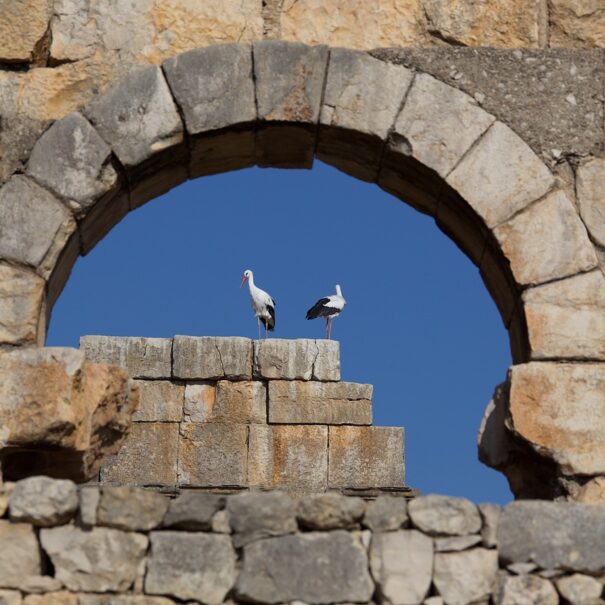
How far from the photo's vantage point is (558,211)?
273 inches

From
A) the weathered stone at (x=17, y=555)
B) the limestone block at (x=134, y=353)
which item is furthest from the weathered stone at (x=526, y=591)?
the limestone block at (x=134, y=353)

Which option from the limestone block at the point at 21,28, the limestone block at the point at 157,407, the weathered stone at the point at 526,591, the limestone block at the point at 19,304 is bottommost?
the weathered stone at the point at 526,591

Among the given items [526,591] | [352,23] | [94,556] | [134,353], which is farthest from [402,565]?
[134,353]

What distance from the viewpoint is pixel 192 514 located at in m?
5.70

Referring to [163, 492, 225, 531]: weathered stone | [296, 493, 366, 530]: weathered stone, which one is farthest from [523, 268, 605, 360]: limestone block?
[163, 492, 225, 531]: weathered stone

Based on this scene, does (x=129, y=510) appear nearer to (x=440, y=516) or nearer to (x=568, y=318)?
(x=440, y=516)

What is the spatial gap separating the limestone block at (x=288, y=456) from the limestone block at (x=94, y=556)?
7339mm

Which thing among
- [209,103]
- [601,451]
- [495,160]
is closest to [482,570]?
[601,451]

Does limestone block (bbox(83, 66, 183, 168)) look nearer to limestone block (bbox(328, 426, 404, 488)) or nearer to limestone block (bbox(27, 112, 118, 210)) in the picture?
limestone block (bbox(27, 112, 118, 210))

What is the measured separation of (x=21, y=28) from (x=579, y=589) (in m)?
3.80

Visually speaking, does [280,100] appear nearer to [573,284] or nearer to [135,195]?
[135,195]

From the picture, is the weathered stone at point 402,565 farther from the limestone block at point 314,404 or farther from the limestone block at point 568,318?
the limestone block at point 314,404

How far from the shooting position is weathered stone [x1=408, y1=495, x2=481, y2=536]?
5711mm

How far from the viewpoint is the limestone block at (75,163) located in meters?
6.85
